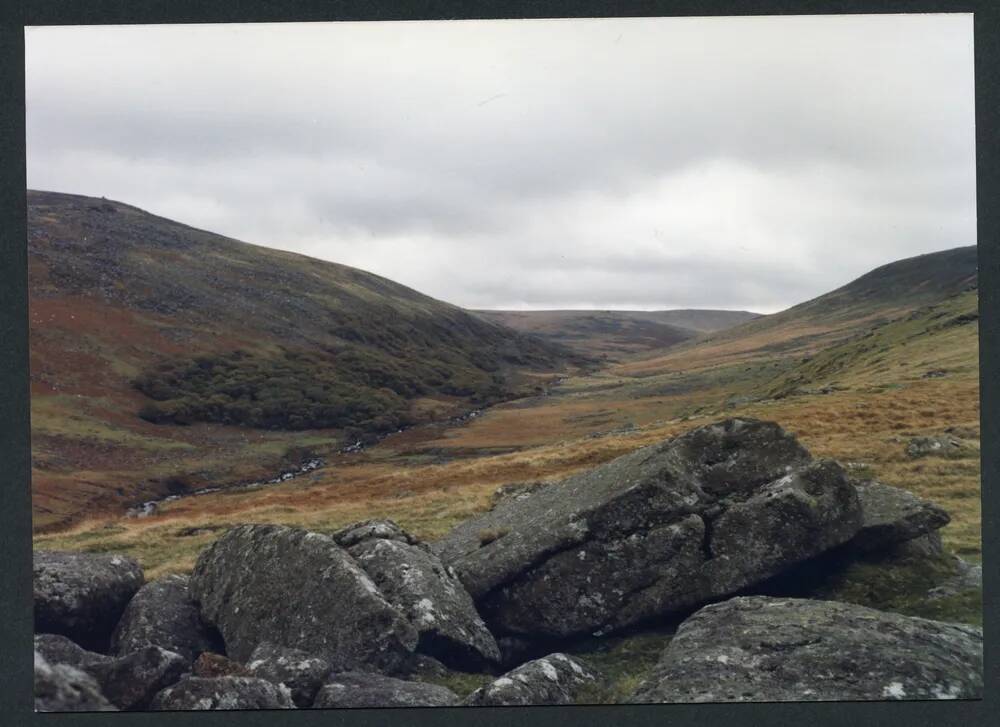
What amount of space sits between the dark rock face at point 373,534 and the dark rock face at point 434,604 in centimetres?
66

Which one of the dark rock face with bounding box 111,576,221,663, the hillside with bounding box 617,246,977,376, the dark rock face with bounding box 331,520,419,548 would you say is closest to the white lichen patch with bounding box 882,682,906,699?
the dark rock face with bounding box 331,520,419,548

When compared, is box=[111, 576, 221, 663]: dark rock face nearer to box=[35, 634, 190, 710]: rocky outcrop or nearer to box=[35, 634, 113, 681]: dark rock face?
box=[35, 634, 113, 681]: dark rock face

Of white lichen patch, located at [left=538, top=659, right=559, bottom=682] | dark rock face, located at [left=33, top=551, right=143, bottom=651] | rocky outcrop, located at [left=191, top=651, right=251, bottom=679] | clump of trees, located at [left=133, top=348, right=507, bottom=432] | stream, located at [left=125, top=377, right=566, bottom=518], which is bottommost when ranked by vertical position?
stream, located at [left=125, top=377, right=566, bottom=518]

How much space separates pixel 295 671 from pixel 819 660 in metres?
6.88

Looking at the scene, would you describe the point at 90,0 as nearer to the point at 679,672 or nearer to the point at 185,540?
the point at 679,672

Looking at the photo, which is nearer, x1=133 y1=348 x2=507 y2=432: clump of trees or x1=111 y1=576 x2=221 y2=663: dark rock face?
x1=111 y1=576 x2=221 y2=663: dark rock face

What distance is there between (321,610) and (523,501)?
14.6ft

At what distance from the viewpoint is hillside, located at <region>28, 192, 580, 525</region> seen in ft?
137

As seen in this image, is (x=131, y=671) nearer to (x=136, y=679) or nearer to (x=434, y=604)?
(x=136, y=679)

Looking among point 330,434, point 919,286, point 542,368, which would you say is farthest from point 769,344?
point 330,434

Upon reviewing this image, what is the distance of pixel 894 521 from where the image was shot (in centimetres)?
975

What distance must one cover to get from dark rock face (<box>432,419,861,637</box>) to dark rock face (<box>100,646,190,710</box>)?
435 centimetres

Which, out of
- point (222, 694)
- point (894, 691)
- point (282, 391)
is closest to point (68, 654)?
point (222, 694)

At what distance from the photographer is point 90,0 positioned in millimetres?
10641
